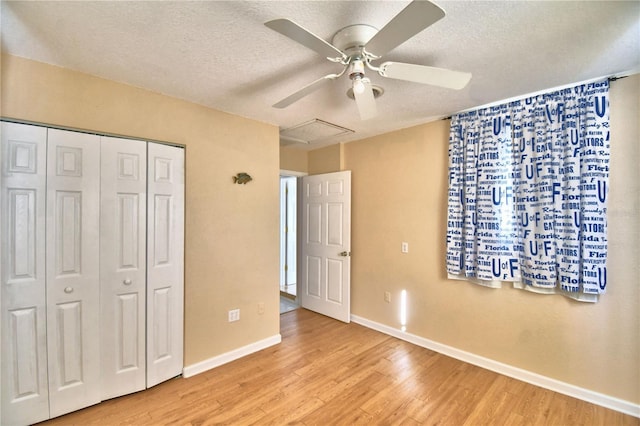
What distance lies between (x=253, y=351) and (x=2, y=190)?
232 cm

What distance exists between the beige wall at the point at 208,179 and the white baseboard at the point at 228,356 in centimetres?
4

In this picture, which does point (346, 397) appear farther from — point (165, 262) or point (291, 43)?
point (291, 43)

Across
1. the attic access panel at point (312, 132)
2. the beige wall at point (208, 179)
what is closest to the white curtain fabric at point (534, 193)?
the attic access panel at point (312, 132)

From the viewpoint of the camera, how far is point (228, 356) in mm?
2631

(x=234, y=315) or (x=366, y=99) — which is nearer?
(x=366, y=99)

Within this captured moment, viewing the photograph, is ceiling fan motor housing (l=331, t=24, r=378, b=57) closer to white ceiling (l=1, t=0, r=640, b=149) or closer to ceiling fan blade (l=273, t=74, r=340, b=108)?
white ceiling (l=1, t=0, r=640, b=149)

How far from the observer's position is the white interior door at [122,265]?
6.57 ft

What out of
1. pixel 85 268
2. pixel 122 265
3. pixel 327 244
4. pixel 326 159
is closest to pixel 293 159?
pixel 326 159

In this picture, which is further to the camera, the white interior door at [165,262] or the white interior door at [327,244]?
the white interior door at [327,244]

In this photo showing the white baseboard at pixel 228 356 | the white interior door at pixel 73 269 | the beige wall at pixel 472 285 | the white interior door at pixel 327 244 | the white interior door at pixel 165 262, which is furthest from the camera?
the white interior door at pixel 327 244

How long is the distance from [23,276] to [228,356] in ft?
5.47

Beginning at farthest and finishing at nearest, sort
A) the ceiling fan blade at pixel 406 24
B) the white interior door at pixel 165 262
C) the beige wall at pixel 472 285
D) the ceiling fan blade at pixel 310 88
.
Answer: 1. the white interior door at pixel 165 262
2. the beige wall at pixel 472 285
3. the ceiling fan blade at pixel 310 88
4. the ceiling fan blade at pixel 406 24

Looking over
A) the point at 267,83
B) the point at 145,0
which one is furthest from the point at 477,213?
the point at 145,0

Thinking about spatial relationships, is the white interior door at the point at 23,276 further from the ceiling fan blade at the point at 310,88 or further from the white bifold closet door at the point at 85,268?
the ceiling fan blade at the point at 310,88
